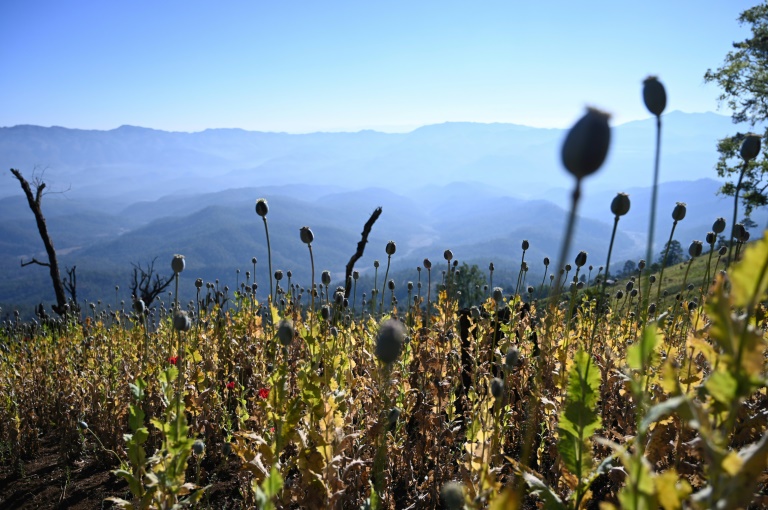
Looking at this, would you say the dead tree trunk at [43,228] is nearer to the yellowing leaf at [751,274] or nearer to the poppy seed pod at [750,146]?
the poppy seed pod at [750,146]

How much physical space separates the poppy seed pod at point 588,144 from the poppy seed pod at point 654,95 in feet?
1.80

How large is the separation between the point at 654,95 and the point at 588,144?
26.3 inches

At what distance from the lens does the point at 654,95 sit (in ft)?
4.83

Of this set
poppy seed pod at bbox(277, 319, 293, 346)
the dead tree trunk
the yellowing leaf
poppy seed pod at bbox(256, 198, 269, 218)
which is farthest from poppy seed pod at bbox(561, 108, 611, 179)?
the dead tree trunk

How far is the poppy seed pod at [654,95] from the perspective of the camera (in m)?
1.44

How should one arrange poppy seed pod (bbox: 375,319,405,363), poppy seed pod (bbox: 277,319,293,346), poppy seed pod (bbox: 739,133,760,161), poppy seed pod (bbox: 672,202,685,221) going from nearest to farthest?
1. poppy seed pod (bbox: 375,319,405,363)
2. poppy seed pod (bbox: 739,133,760,161)
3. poppy seed pod (bbox: 277,319,293,346)
4. poppy seed pod (bbox: 672,202,685,221)

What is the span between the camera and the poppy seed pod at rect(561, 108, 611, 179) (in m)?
0.96

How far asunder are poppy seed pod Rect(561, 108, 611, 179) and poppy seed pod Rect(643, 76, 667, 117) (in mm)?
548

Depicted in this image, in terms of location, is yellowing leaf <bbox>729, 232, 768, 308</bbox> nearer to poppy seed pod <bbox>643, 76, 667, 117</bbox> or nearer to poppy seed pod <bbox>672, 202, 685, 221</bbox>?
poppy seed pod <bbox>643, 76, 667, 117</bbox>

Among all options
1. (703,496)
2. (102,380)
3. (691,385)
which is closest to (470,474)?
(691,385)

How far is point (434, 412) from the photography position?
3.61m

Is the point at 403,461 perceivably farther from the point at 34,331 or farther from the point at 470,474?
the point at 34,331

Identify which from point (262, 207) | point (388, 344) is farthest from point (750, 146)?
point (262, 207)

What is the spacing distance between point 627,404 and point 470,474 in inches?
61.3
